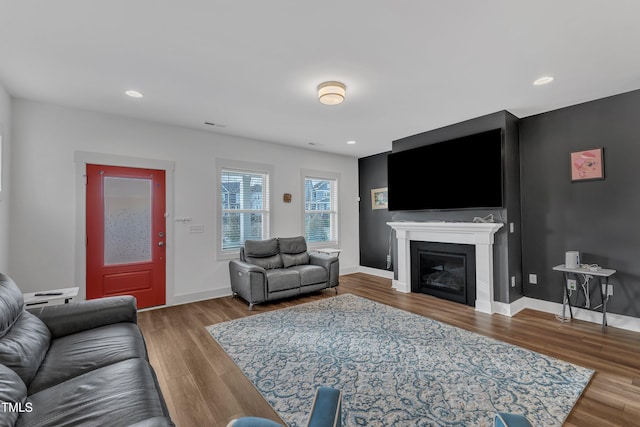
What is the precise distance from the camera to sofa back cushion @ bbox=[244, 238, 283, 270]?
457 cm

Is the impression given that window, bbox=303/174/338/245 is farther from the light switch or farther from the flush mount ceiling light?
the flush mount ceiling light

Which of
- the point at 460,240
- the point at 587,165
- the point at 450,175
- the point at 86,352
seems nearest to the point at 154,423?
the point at 86,352

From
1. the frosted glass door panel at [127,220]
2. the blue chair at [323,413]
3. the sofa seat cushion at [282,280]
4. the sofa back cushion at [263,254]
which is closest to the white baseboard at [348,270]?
the sofa back cushion at [263,254]

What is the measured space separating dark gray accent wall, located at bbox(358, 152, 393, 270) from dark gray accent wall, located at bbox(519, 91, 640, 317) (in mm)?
2514

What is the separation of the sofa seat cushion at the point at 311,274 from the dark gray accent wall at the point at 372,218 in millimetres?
1900

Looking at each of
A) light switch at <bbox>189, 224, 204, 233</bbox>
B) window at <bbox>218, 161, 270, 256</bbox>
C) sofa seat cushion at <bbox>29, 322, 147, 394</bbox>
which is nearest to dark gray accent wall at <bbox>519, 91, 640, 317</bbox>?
window at <bbox>218, 161, 270, 256</bbox>

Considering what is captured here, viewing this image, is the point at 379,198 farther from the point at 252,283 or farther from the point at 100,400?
the point at 100,400

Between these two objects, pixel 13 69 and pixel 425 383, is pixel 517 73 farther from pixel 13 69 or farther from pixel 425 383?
pixel 13 69

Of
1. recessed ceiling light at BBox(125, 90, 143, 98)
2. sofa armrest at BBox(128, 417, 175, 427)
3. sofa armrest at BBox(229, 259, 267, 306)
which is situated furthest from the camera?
sofa armrest at BBox(229, 259, 267, 306)

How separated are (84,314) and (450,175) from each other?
4.49 m

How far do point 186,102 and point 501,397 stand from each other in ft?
13.6

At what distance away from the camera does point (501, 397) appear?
6.58ft

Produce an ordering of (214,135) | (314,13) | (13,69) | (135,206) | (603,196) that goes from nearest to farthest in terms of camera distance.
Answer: (314,13) → (13,69) → (603,196) → (135,206) → (214,135)

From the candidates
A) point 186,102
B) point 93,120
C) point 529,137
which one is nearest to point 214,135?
point 186,102
